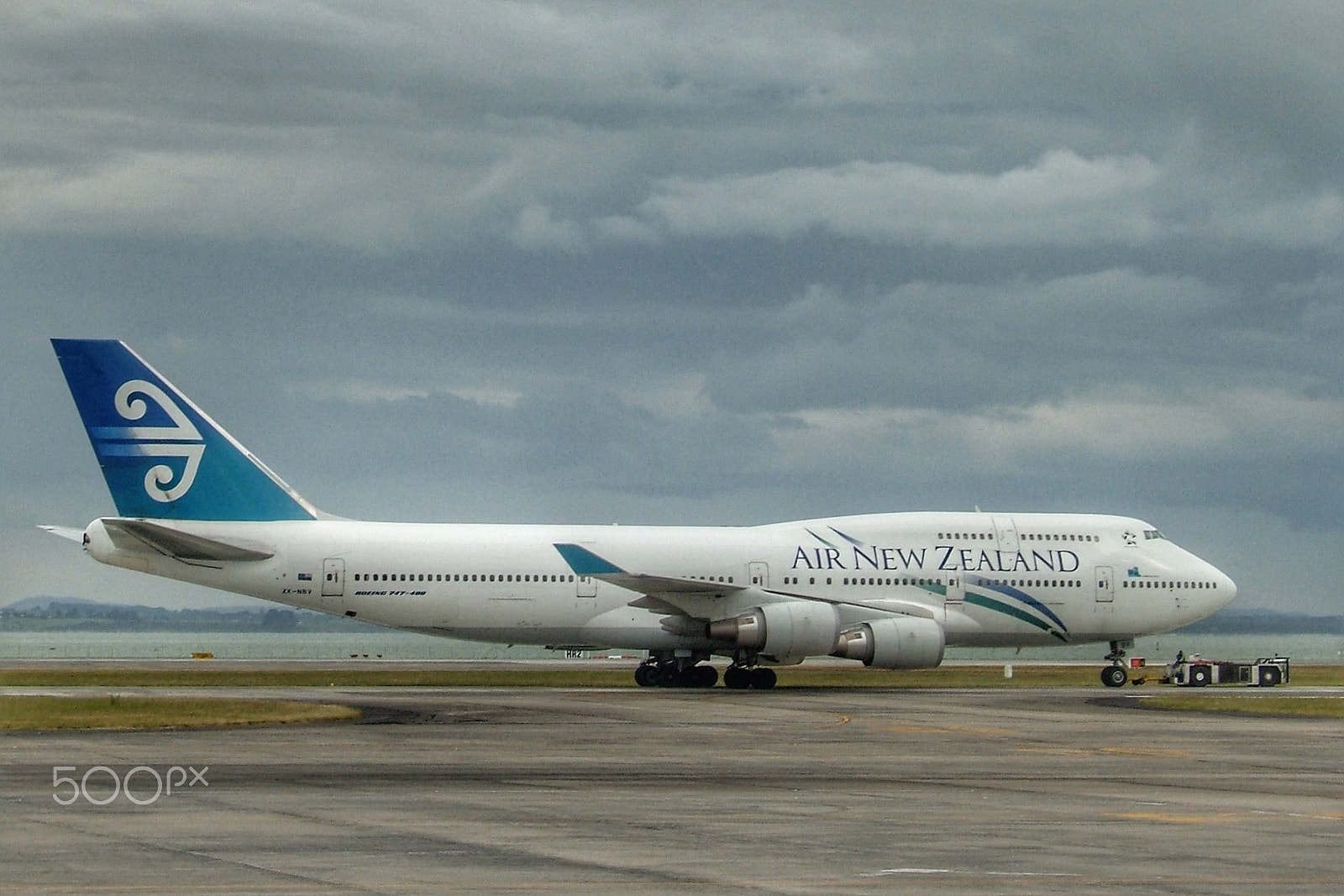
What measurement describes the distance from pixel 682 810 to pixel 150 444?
33739mm

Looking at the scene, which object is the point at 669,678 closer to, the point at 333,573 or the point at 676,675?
the point at 676,675

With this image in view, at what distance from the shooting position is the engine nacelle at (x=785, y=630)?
46688 mm

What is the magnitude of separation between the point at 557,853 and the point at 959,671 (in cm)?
5152

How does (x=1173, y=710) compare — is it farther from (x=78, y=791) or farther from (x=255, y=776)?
(x=78, y=791)

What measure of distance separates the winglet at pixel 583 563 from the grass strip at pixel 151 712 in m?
13.0

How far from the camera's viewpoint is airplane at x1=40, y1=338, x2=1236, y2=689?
47312 millimetres

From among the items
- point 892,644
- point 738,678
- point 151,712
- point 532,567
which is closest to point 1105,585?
point 892,644

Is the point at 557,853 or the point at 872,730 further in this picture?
the point at 872,730

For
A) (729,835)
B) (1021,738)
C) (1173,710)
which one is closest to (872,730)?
(1021,738)

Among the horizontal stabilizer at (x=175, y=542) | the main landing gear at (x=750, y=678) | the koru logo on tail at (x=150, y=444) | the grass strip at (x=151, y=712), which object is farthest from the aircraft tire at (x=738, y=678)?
the koru logo on tail at (x=150, y=444)

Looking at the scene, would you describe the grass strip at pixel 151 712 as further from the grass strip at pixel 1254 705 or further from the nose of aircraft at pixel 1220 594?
the nose of aircraft at pixel 1220 594

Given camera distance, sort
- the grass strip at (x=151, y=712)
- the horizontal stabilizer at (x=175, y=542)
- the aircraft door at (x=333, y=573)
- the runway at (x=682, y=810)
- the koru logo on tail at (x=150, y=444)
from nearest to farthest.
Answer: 1. the runway at (x=682, y=810)
2. the grass strip at (x=151, y=712)
3. the horizontal stabilizer at (x=175, y=542)
4. the aircraft door at (x=333, y=573)
5. the koru logo on tail at (x=150, y=444)

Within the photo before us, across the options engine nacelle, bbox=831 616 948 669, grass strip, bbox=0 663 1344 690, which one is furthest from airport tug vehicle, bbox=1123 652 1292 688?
engine nacelle, bbox=831 616 948 669

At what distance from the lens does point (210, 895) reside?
1194 cm
